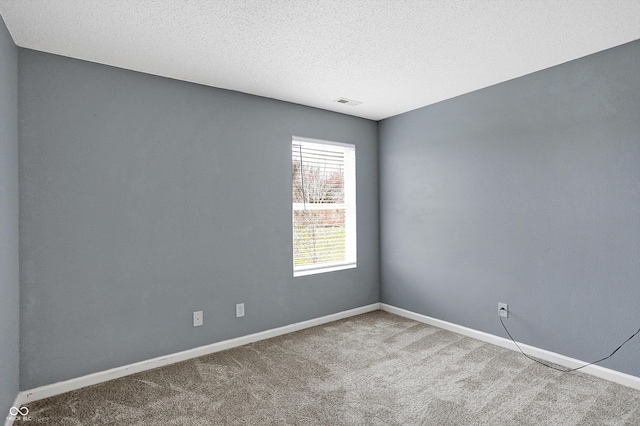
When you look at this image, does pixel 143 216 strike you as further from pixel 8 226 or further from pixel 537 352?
pixel 537 352

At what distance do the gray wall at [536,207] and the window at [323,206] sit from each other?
2.16 ft

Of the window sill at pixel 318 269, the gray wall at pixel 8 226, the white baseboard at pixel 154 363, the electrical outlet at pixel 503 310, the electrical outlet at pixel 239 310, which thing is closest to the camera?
the gray wall at pixel 8 226

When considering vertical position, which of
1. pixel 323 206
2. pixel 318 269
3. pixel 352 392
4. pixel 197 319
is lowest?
pixel 352 392

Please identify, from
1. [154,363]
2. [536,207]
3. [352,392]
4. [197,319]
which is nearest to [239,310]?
[197,319]

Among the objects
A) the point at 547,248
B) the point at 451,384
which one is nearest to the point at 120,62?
the point at 451,384

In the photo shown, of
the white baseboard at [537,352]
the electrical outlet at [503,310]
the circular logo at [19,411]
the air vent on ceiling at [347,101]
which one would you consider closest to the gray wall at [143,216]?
the circular logo at [19,411]

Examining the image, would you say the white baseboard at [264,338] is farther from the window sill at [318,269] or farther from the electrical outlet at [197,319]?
the window sill at [318,269]

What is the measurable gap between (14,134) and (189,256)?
4.78ft

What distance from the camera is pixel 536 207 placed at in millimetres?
3025

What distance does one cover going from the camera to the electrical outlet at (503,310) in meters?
3.24

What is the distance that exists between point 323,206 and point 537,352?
2489 millimetres

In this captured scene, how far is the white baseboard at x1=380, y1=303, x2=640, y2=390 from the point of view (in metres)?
2.54

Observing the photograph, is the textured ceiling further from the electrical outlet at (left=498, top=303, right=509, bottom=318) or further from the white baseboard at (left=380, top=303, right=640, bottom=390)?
the white baseboard at (left=380, top=303, right=640, bottom=390)

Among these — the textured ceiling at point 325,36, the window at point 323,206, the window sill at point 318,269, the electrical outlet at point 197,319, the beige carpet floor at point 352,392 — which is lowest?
the beige carpet floor at point 352,392
